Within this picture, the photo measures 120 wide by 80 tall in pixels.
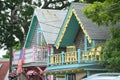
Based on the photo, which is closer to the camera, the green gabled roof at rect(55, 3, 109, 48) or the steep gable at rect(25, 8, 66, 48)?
the green gabled roof at rect(55, 3, 109, 48)

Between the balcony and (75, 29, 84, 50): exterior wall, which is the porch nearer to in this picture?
(75, 29, 84, 50): exterior wall

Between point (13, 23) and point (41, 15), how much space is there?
30.6 ft

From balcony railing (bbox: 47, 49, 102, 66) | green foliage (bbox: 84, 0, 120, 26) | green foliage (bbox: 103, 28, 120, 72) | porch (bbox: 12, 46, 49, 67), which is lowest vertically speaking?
porch (bbox: 12, 46, 49, 67)

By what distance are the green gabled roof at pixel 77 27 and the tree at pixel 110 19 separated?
351cm

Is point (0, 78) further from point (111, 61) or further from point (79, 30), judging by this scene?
point (111, 61)

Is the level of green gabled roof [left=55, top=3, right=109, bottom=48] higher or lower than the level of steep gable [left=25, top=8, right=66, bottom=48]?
higher

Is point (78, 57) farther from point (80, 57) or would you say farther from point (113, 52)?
point (113, 52)

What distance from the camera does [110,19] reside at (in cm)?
2203

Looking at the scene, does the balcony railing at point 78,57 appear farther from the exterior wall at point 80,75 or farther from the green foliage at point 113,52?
the green foliage at point 113,52

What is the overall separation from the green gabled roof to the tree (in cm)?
351

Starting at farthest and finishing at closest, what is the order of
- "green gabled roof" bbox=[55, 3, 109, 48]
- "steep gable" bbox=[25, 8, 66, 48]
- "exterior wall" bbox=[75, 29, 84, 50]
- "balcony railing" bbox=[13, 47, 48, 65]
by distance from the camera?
"steep gable" bbox=[25, 8, 66, 48] → "balcony railing" bbox=[13, 47, 48, 65] → "exterior wall" bbox=[75, 29, 84, 50] → "green gabled roof" bbox=[55, 3, 109, 48]

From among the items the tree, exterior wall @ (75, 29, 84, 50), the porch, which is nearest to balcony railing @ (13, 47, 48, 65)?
the porch

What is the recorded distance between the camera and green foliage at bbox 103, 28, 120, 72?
21.4 metres

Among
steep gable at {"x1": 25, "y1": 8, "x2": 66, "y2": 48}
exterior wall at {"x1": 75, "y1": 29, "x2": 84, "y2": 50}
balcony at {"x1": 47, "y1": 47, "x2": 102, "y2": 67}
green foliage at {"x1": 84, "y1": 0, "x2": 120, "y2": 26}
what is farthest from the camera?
steep gable at {"x1": 25, "y1": 8, "x2": 66, "y2": 48}
